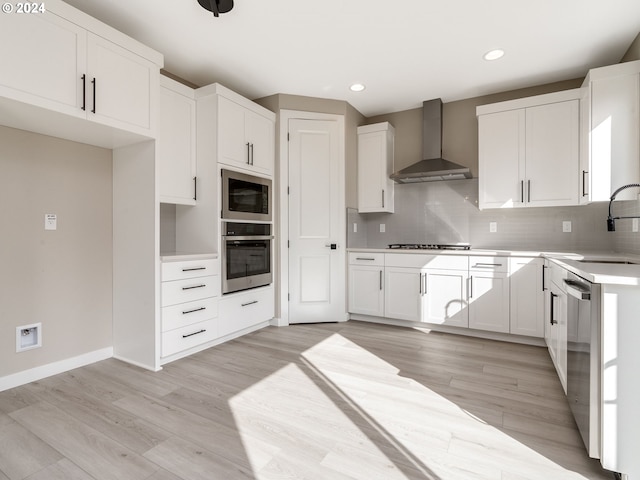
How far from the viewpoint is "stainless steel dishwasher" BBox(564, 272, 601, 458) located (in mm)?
1418

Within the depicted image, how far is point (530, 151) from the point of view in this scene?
11.0 feet

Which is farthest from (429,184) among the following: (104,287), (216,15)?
(104,287)

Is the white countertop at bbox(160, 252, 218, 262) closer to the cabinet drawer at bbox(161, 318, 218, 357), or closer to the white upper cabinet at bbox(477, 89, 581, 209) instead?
the cabinet drawer at bbox(161, 318, 218, 357)

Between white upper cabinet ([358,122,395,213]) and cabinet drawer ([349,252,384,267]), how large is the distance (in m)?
0.63

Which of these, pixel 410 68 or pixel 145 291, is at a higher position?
pixel 410 68

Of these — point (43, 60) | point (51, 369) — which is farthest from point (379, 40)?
point (51, 369)

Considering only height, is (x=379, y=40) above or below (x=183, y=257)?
above

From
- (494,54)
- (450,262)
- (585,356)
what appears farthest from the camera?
(450,262)

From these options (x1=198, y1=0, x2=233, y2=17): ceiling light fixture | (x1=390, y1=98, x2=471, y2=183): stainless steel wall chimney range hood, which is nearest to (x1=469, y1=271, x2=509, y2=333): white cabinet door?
(x1=390, y1=98, x2=471, y2=183): stainless steel wall chimney range hood

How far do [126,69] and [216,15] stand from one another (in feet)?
2.43

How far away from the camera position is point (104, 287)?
2801mm

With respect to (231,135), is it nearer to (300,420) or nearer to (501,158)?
(300,420)

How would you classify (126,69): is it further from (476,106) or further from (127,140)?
(476,106)

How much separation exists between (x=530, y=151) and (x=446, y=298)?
1671 mm
